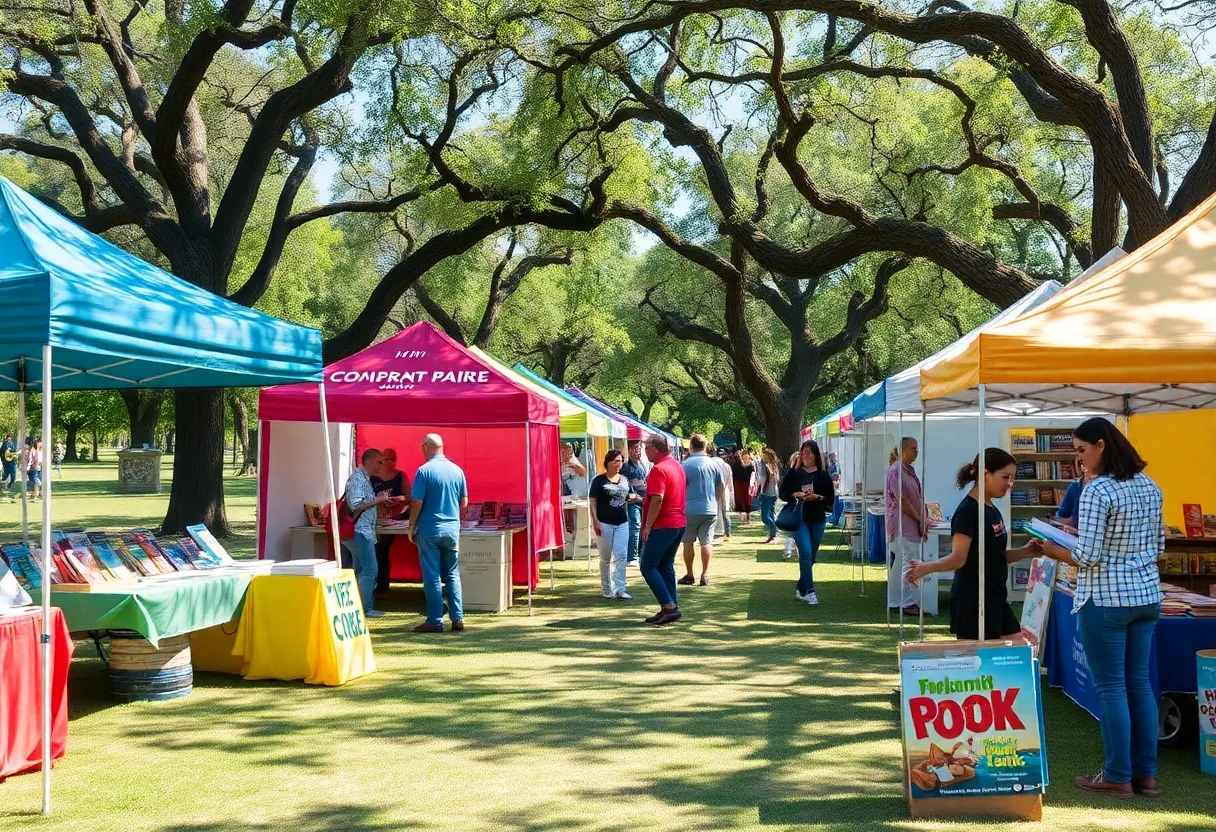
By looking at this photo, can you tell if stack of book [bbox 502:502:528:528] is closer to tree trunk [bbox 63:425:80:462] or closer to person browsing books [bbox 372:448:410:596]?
person browsing books [bbox 372:448:410:596]

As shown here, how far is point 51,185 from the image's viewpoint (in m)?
32.9

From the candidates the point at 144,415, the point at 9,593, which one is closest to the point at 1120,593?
the point at 9,593

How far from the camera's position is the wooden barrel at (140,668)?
8.03 m

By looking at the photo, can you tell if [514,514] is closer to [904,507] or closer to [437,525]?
[437,525]

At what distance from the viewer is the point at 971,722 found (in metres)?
5.48

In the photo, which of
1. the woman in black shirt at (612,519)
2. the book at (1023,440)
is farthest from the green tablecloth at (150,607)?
the book at (1023,440)

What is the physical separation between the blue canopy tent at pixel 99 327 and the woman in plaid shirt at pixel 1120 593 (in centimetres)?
494

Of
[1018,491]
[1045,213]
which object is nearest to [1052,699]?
[1018,491]

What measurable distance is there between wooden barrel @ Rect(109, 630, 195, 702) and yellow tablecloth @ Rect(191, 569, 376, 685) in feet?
2.50

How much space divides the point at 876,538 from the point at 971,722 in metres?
13.5

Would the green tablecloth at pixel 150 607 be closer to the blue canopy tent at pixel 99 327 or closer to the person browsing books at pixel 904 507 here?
the blue canopy tent at pixel 99 327

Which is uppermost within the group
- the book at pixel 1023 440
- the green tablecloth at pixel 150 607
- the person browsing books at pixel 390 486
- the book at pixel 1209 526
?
the book at pixel 1023 440

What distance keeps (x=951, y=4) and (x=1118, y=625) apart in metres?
14.3

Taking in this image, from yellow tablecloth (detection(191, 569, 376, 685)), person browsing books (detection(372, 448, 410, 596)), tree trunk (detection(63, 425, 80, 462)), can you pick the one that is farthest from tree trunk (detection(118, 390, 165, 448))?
yellow tablecloth (detection(191, 569, 376, 685))
